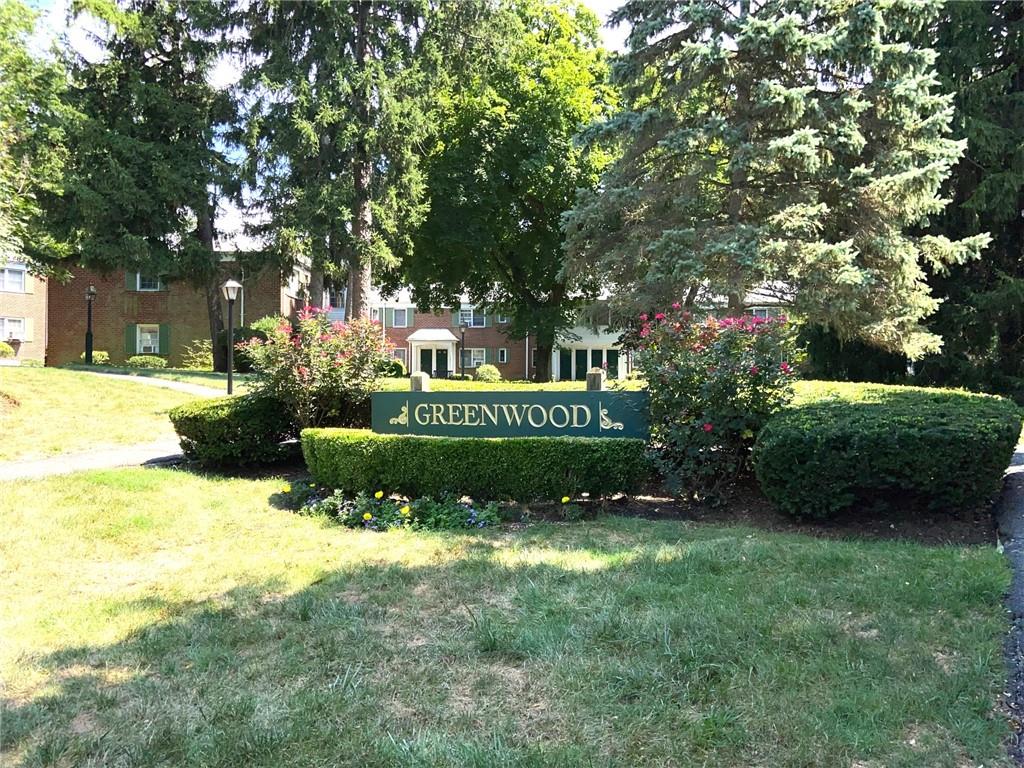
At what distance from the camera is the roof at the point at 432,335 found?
1650 inches

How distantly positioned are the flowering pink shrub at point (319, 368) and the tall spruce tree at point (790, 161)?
24.8 ft

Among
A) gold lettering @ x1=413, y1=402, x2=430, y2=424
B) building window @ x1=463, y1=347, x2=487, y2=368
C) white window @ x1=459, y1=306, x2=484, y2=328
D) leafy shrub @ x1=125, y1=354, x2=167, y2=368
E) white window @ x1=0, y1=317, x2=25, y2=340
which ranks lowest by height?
gold lettering @ x1=413, y1=402, x2=430, y2=424

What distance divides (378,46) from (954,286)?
57.0 feet

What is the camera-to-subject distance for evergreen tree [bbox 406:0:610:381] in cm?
2258

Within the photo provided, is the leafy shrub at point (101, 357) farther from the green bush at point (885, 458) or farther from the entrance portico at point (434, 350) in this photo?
the green bush at point (885, 458)

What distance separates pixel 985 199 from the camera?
48.3 feet

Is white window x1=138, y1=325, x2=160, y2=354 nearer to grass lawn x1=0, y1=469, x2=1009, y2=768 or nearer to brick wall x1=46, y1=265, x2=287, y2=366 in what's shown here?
brick wall x1=46, y1=265, x2=287, y2=366

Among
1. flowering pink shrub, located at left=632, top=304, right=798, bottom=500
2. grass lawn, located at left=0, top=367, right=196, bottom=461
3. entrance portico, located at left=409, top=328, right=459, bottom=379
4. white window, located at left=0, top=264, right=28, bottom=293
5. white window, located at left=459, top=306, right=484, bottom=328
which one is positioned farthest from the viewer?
white window, located at left=459, top=306, right=484, bottom=328

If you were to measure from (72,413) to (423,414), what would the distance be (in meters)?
8.40

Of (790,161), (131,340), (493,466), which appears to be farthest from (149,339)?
(493,466)

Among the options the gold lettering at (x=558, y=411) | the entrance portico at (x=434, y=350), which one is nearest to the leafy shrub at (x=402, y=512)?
the gold lettering at (x=558, y=411)

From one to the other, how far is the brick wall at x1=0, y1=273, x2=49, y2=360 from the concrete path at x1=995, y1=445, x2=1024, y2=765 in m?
42.1

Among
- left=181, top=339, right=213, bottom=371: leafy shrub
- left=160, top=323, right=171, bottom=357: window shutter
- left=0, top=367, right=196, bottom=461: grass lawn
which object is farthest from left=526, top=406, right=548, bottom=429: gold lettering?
left=160, top=323, right=171, bottom=357: window shutter

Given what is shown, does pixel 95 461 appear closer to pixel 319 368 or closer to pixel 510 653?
pixel 319 368
